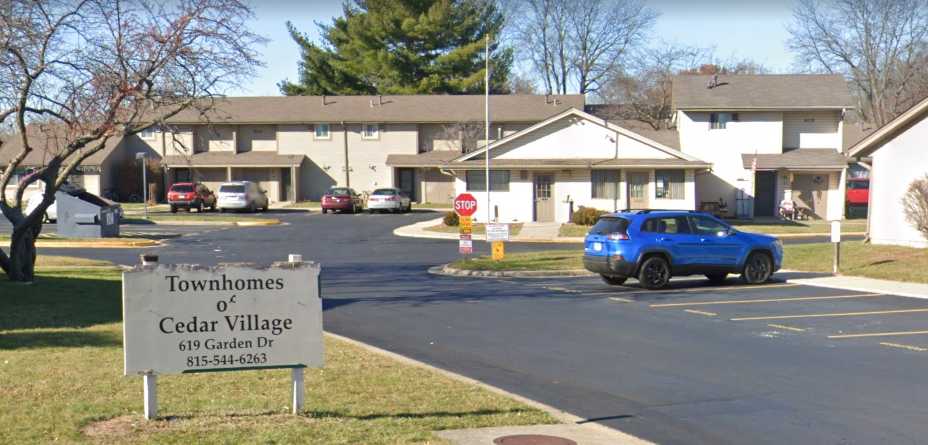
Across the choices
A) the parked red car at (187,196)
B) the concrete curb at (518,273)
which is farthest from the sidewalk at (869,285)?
the parked red car at (187,196)

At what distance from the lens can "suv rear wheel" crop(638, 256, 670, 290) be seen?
20.4 meters

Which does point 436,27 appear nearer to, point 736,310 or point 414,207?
point 414,207

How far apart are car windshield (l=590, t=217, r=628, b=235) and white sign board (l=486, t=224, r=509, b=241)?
4481 millimetres

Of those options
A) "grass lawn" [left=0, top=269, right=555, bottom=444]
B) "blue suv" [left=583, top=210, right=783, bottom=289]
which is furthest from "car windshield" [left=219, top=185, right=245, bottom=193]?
"grass lawn" [left=0, top=269, right=555, bottom=444]

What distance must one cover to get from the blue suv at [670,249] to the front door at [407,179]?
38.6 metres

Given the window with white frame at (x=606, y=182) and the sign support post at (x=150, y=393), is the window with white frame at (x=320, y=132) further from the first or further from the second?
the sign support post at (x=150, y=393)

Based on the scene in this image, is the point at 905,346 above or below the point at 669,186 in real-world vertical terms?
below

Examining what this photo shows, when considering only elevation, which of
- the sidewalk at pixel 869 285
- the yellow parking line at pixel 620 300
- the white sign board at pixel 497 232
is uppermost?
the white sign board at pixel 497 232

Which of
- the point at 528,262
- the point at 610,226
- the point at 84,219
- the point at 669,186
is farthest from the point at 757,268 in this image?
the point at 84,219

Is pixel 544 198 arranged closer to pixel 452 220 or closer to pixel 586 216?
pixel 586 216

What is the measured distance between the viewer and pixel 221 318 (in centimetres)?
823

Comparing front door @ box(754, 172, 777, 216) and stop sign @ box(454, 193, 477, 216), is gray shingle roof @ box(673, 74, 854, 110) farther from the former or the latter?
stop sign @ box(454, 193, 477, 216)

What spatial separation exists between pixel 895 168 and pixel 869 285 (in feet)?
24.4

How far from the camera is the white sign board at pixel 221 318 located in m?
8.08
